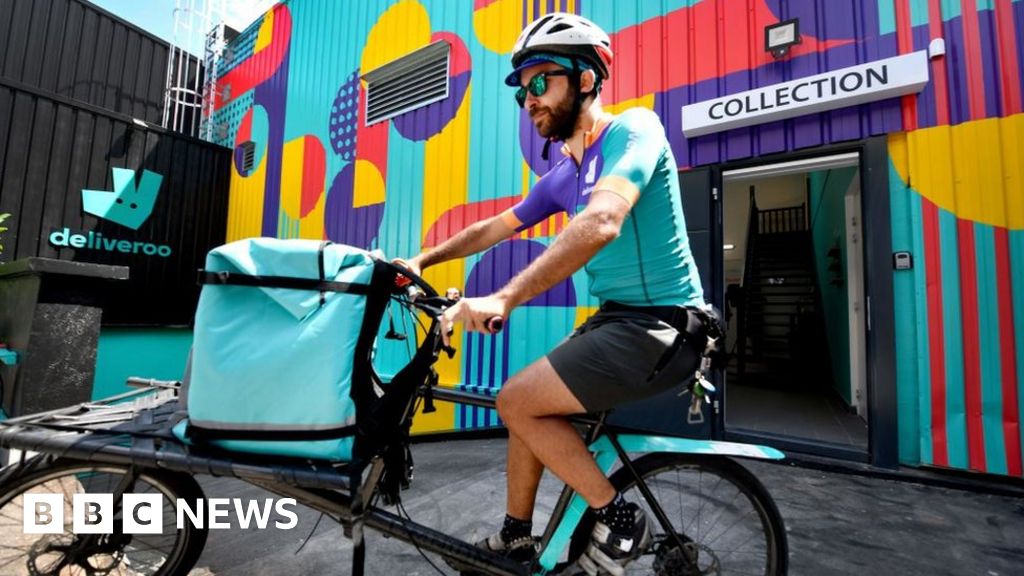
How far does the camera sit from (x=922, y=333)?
342 centimetres

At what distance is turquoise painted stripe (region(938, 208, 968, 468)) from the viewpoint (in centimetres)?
325

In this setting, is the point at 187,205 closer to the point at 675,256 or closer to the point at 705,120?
the point at 705,120

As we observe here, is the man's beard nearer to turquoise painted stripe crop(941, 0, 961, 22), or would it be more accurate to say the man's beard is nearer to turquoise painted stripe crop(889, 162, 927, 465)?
turquoise painted stripe crop(889, 162, 927, 465)

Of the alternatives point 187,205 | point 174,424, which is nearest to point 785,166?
point 174,424

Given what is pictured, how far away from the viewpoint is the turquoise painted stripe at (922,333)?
334cm

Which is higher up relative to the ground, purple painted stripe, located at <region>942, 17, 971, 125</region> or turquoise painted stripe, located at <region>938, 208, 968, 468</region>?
purple painted stripe, located at <region>942, 17, 971, 125</region>

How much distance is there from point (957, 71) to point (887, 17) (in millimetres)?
686

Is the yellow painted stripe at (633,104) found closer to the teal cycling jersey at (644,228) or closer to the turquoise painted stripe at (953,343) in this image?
the turquoise painted stripe at (953,343)

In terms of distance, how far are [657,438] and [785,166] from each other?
3.48 meters

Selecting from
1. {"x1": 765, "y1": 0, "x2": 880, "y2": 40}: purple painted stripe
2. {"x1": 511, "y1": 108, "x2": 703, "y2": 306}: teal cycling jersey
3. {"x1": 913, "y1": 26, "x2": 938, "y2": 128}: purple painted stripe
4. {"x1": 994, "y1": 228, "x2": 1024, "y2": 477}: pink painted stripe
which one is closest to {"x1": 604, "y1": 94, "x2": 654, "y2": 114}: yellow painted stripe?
{"x1": 765, "y1": 0, "x2": 880, "y2": 40}: purple painted stripe

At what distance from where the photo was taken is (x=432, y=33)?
6.05 meters

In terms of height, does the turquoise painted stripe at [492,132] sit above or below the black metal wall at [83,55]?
below

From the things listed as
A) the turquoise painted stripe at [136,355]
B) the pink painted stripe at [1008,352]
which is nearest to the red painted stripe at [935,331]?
the pink painted stripe at [1008,352]

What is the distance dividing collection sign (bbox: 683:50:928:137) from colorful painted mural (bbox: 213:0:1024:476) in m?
0.11
